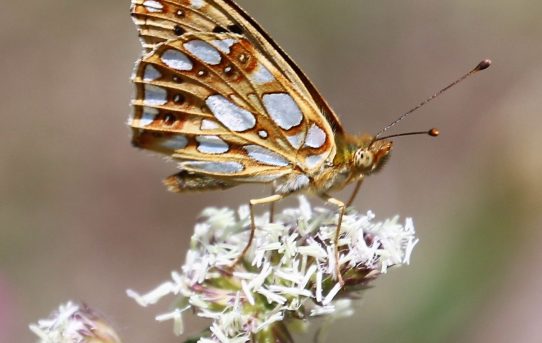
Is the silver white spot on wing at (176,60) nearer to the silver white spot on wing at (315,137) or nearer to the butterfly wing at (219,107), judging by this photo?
the butterfly wing at (219,107)

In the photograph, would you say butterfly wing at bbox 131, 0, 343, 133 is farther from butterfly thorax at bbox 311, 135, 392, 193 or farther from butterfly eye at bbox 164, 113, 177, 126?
butterfly eye at bbox 164, 113, 177, 126

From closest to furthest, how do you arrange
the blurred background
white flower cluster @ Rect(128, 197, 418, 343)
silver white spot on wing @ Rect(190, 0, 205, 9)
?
white flower cluster @ Rect(128, 197, 418, 343) < silver white spot on wing @ Rect(190, 0, 205, 9) < the blurred background

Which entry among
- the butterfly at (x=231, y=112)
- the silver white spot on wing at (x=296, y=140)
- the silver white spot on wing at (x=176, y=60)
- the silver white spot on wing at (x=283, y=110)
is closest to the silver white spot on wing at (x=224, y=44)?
the butterfly at (x=231, y=112)

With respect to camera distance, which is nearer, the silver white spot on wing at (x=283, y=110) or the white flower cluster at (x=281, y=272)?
the white flower cluster at (x=281, y=272)

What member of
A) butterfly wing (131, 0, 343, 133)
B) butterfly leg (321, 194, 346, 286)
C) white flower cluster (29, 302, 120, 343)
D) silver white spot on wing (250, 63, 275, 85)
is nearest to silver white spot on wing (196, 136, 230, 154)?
silver white spot on wing (250, 63, 275, 85)

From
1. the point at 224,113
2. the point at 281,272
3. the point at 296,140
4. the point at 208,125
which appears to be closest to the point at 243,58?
the point at 224,113

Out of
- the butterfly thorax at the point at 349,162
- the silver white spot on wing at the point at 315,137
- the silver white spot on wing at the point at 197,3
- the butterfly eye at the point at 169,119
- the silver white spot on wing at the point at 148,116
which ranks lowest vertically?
the butterfly thorax at the point at 349,162

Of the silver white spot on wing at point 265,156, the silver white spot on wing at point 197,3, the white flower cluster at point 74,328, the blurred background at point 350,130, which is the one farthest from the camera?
the blurred background at point 350,130
